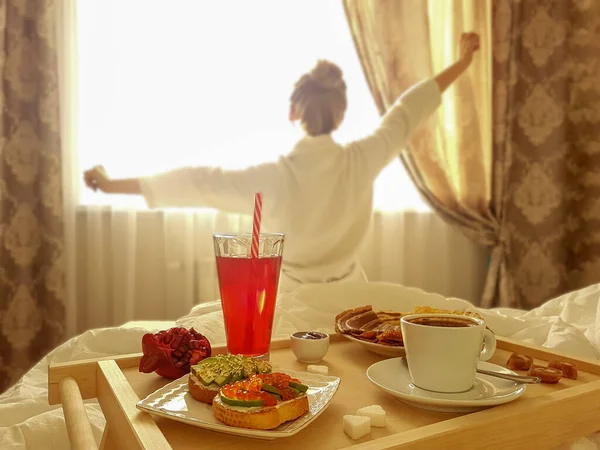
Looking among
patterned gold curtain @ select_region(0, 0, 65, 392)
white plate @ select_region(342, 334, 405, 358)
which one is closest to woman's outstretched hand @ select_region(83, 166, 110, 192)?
patterned gold curtain @ select_region(0, 0, 65, 392)

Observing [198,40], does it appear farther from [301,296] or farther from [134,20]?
[301,296]

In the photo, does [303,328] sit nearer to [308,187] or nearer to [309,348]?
[309,348]

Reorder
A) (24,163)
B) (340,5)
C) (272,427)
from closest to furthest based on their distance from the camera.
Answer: (272,427)
(24,163)
(340,5)

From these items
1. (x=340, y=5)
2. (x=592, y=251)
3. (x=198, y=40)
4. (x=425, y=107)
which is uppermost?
(x=340, y=5)

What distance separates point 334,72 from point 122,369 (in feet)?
4.54

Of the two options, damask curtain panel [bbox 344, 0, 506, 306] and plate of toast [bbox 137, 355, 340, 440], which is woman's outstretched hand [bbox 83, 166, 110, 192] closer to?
damask curtain panel [bbox 344, 0, 506, 306]

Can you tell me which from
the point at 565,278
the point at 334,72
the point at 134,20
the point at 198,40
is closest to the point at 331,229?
the point at 334,72

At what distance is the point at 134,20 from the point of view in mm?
2234


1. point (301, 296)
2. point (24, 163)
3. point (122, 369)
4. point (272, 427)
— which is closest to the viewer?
point (272, 427)

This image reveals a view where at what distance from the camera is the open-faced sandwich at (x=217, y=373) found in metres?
0.59

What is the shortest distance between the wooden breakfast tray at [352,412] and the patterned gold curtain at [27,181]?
1.49 metres

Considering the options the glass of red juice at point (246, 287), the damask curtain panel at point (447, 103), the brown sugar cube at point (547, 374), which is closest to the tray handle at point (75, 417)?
the glass of red juice at point (246, 287)

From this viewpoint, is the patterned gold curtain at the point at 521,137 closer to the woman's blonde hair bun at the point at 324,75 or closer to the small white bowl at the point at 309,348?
the woman's blonde hair bun at the point at 324,75

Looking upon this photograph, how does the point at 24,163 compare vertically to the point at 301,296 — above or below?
above
